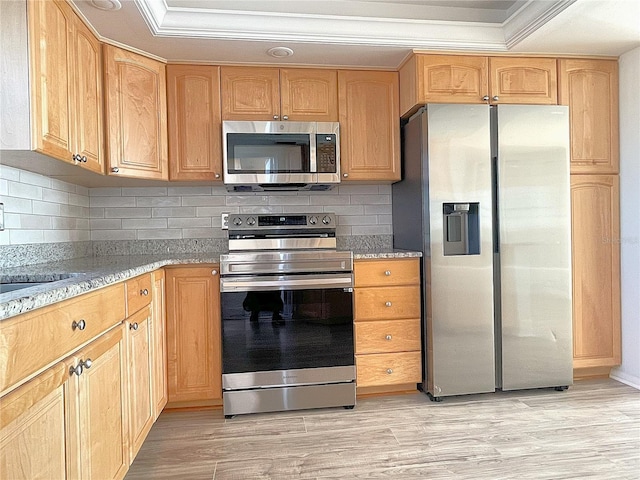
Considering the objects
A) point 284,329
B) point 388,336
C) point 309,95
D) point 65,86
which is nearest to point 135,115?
point 65,86

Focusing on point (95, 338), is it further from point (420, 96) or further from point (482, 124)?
point (482, 124)

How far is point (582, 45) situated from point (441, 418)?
245cm

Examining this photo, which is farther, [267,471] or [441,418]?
[441,418]

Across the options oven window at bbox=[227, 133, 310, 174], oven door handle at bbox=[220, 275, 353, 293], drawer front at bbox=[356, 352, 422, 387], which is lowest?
drawer front at bbox=[356, 352, 422, 387]

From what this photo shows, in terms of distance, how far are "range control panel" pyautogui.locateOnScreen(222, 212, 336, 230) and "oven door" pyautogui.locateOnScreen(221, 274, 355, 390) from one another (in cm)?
59

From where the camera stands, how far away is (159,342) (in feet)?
7.61

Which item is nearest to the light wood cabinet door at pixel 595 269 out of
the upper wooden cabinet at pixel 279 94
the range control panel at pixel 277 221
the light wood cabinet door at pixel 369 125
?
the light wood cabinet door at pixel 369 125

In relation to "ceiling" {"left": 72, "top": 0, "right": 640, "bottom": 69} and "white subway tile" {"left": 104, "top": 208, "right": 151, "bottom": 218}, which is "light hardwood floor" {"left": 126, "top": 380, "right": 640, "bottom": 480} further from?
"ceiling" {"left": 72, "top": 0, "right": 640, "bottom": 69}

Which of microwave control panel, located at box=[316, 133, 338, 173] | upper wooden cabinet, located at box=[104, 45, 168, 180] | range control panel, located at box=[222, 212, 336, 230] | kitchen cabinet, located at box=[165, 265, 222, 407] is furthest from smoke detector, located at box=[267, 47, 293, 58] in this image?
kitchen cabinet, located at box=[165, 265, 222, 407]

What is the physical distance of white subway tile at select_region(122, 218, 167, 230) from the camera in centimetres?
294

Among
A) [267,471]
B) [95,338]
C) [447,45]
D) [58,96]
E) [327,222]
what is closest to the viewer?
[95,338]

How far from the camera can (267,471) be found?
188 centimetres

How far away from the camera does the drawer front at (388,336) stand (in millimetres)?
2611

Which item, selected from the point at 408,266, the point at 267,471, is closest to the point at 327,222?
the point at 408,266
